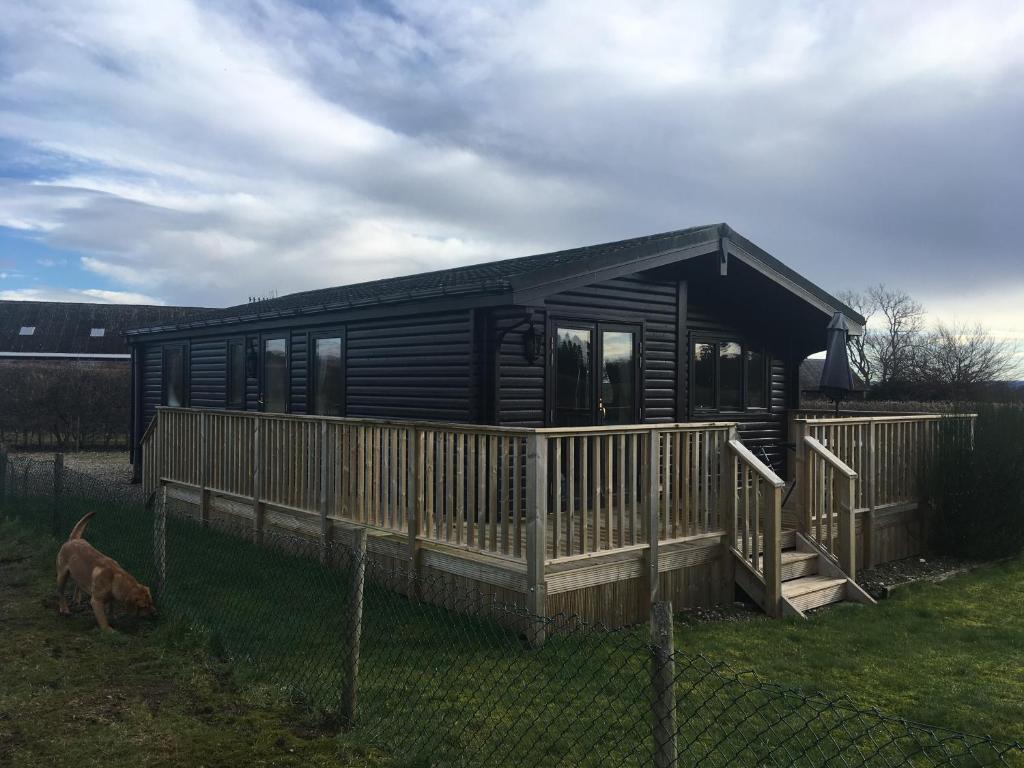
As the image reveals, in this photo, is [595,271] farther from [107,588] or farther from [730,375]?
[107,588]

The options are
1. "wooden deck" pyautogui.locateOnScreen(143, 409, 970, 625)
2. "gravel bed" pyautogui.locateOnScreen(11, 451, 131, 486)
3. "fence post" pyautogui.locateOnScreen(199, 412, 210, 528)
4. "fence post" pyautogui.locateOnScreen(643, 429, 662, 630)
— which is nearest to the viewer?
"wooden deck" pyautogui.locateOnScreen(143, 409, 970, 625)

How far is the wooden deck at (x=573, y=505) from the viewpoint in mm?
5551

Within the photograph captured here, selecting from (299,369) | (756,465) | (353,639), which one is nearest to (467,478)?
(353,639)

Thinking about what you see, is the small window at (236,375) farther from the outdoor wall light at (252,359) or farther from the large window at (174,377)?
the large window at (174,377)

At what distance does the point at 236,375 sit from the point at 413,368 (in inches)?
206

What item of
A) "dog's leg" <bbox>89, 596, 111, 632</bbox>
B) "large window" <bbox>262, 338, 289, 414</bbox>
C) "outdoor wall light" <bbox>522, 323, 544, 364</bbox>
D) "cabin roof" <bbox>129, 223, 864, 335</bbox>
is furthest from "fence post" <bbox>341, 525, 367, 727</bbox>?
"large window" <bbox>262, 338, 289, 414</bbox>

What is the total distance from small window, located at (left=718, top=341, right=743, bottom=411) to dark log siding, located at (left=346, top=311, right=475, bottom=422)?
420 centimetres

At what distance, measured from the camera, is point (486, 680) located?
460cm

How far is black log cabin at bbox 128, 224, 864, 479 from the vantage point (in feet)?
27.4

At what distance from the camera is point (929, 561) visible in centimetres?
852

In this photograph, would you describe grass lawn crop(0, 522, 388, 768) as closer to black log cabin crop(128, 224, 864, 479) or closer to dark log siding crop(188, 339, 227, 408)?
black log cabin crop(128, 224, 864, 479)

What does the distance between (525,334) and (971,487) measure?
5.27 m

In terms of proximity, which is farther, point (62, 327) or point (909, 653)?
point (62, 327)

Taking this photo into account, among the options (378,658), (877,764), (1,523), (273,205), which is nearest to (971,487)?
(877,764)
